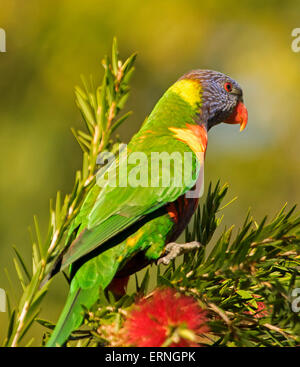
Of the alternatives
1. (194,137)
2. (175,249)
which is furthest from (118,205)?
(194,137)

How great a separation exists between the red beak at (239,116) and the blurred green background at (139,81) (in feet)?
1.31

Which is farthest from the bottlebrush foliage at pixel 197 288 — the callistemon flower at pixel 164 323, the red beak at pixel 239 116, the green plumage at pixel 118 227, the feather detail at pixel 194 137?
the red beak at pixel 239 116

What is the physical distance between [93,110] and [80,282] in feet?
1.48

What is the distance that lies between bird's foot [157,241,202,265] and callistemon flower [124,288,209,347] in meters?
0.36

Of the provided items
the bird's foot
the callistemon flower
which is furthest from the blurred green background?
the callistemon flower

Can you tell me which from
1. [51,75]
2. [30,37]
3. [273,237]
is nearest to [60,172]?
[51,75]

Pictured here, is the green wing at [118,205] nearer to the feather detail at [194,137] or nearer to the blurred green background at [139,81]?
the feather detail at [194,137]

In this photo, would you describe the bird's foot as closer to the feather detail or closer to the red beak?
the feather detail

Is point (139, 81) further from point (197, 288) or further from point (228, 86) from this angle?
point (197, 288)

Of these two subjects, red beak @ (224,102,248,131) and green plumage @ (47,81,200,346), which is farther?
red beak @ (224,102,248,131)

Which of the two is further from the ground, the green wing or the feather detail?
the feather detail

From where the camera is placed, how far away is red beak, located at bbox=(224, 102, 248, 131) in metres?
2.08

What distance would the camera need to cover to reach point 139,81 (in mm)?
2674

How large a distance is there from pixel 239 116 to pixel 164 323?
153 centimetres
